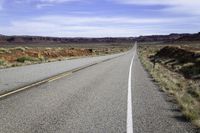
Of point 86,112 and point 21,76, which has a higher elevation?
point 86,112

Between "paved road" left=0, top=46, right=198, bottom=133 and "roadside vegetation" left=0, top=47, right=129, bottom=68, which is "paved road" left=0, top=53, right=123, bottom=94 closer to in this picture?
"paved road" left=0, top=46, right=198, bottom=133

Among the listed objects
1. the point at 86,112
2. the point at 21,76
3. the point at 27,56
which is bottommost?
the point at 27,56

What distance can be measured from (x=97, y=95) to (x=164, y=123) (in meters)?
4.93

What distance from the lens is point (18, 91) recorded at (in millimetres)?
14500

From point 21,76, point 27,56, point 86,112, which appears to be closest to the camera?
point 86,112

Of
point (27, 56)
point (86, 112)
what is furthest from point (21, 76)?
point (27, 56)

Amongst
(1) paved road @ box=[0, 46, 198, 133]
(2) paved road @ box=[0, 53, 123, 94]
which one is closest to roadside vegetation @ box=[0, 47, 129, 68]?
(2) paved road @ box=[0, 53, 123, 94]

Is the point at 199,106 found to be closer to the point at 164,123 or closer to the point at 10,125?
the point at 164,123

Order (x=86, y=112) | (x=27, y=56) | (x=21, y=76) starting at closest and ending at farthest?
1. (x=86, y=112)
2. (x=21, y=76)
3. (x=27, y=56)

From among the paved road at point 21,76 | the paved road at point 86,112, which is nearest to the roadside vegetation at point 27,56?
the paved road at point 21,76

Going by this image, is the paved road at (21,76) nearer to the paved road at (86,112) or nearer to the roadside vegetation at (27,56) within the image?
the paved road at (86,112)

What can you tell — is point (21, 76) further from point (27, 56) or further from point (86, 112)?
point (27, 56)

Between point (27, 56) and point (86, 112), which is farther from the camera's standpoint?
point (27, 56)

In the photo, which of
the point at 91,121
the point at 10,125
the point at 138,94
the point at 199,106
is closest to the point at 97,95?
the point at 138,94
